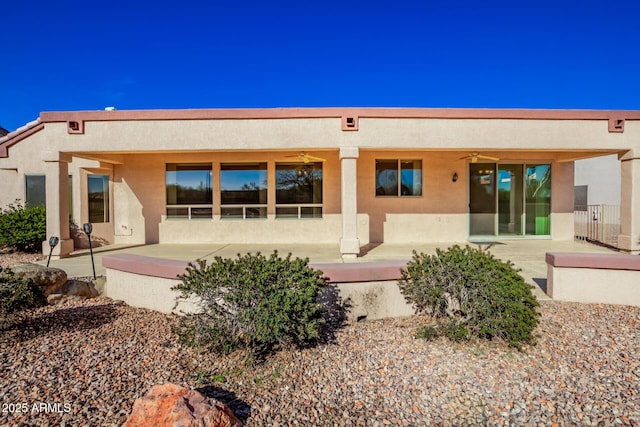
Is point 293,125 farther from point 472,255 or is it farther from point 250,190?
point 472,255

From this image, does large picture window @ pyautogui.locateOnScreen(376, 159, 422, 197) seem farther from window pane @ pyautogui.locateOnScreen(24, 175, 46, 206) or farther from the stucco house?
window pane @ pyautogui.locateOnScreen(24, 175, 46, 206)

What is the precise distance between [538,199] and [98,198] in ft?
48.0

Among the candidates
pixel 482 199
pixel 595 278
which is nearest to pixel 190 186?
pixel 482 199

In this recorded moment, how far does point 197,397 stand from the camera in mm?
2689

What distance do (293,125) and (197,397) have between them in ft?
23.7

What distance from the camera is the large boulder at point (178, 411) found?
2498 mm

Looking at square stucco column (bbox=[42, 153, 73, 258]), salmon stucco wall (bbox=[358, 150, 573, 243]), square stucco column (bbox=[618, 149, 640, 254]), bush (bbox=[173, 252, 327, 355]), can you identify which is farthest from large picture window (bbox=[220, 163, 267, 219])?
square stucco column (bbox=[618, 149, 640, 254])

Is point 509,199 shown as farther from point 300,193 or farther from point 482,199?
point 300,193

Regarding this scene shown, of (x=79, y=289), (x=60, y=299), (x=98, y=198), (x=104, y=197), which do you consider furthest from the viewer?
(x=104, y=197)

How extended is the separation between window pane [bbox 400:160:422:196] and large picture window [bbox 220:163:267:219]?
4590 millimetres

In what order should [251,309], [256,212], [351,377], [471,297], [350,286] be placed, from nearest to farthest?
[351,377], [251,309], [471,297], [350,286], [256,212]

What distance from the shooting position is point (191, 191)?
11.9 m

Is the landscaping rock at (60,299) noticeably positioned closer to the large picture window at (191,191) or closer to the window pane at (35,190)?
the large picture window at (191,191)

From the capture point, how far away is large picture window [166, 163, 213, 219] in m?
11.9
